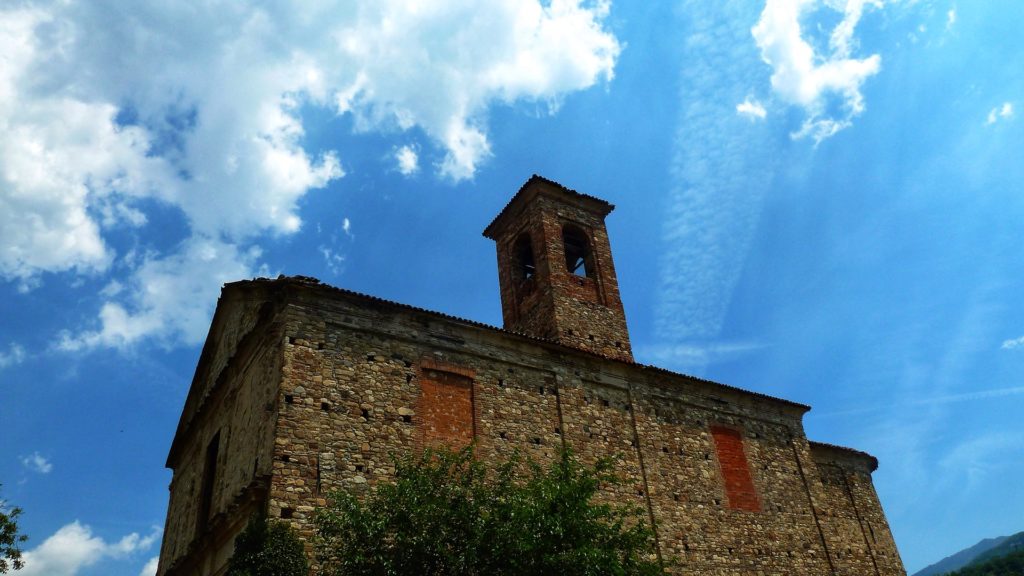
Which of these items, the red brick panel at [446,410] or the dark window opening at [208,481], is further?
the dark window opening at [208,481]

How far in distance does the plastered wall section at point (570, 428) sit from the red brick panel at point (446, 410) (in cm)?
11

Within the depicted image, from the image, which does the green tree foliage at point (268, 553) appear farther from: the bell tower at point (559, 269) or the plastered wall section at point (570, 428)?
the bell tower at point (559, 269)

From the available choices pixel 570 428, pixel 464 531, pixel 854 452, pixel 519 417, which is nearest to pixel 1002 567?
pixel 854 452

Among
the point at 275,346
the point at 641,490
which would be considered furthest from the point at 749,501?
the point at 275,346

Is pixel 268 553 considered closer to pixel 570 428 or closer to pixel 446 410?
pixel 446 410

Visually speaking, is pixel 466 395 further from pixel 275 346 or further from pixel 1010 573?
pixel 1010 573

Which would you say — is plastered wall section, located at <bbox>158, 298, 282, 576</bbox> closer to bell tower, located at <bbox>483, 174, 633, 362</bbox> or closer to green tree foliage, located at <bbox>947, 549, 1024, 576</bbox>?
bell tower, located at <bbox>483, 174, 633, 362</bbox>

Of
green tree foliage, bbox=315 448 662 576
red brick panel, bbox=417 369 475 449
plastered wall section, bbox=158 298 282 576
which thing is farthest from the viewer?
red brick panel, bbox=417 369 475 449

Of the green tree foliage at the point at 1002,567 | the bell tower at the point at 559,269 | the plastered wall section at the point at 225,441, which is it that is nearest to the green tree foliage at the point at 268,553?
the plastered wall section at the point at 225,441

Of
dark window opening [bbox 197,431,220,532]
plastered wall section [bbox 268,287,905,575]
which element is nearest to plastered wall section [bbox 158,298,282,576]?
dark window opening [bbox 197,431,220,532]

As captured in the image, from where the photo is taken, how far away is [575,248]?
2155 cm

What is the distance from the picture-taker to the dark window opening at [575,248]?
21406mm

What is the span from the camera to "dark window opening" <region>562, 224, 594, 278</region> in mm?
21406

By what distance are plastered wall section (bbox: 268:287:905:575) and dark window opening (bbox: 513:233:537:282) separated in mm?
6114
